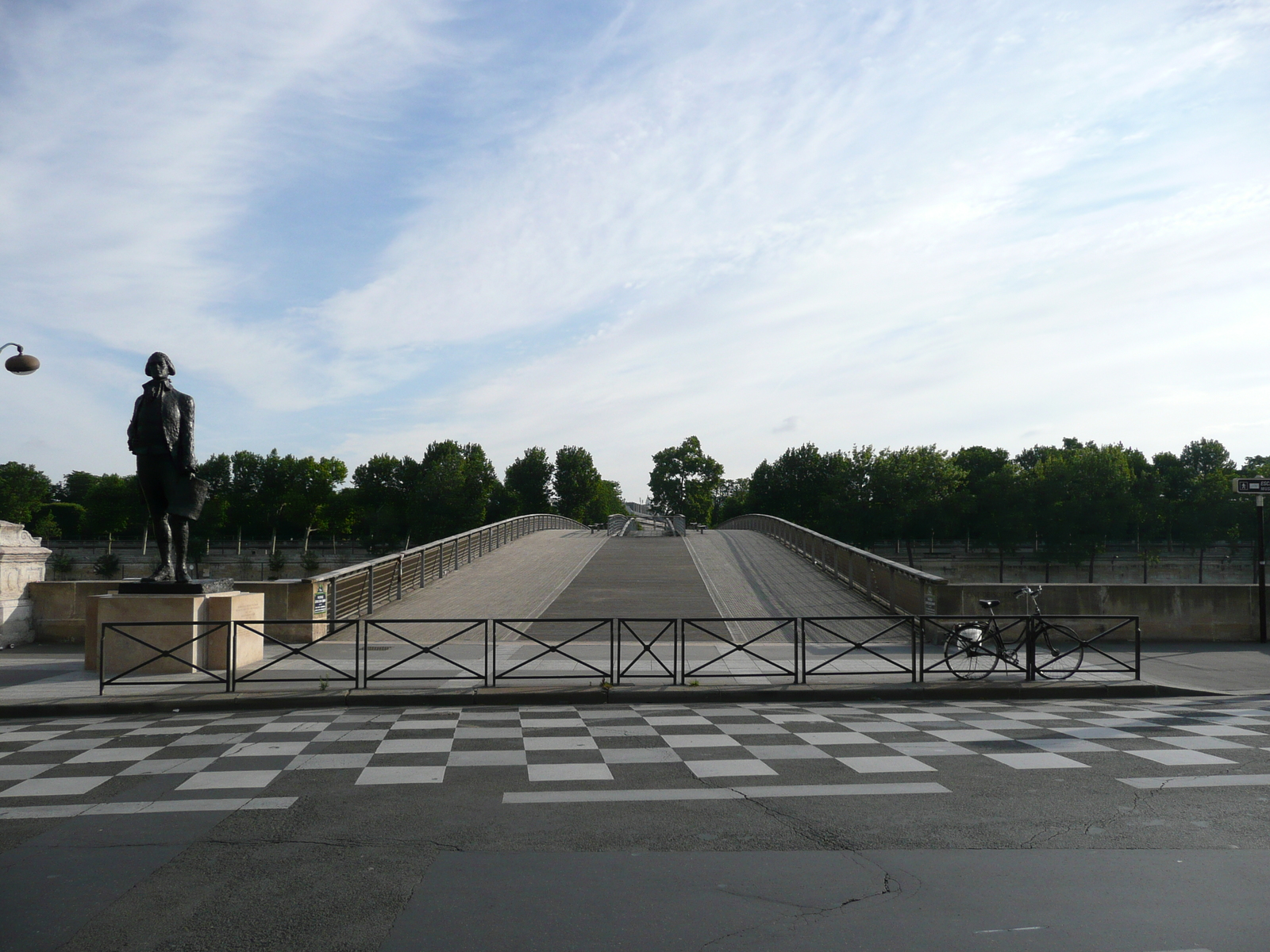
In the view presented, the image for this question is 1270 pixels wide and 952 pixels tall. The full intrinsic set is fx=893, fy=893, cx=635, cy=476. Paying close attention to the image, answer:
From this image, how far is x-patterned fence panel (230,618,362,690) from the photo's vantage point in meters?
11.5

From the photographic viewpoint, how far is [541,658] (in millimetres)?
14023

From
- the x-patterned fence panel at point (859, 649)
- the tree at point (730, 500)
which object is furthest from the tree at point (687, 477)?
the x-patterned fence panel at point (859, 649)

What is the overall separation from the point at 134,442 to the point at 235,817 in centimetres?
868

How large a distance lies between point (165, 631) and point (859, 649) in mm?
9963

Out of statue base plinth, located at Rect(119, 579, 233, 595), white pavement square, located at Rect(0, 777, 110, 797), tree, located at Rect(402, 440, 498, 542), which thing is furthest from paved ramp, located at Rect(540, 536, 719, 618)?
tree, located at Rect(402, 440, 498, 542)

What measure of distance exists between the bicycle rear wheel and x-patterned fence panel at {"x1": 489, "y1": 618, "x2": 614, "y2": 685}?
4983mm

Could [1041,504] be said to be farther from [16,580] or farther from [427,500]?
[16,580]

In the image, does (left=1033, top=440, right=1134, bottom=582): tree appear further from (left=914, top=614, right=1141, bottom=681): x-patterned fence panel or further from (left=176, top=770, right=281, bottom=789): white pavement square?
(left=176, top=770, right=281, bottom=789): white pavement square

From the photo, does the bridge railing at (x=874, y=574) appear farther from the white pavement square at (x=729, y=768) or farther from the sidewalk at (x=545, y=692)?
the white pavement square at (x=729, y=768)

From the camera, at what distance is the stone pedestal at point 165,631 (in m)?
12.2

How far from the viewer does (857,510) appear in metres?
68.4

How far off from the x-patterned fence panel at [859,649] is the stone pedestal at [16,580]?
1306 centimetres

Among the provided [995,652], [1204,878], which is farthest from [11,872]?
[995,652]

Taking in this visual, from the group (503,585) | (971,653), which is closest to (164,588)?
(503,585)
